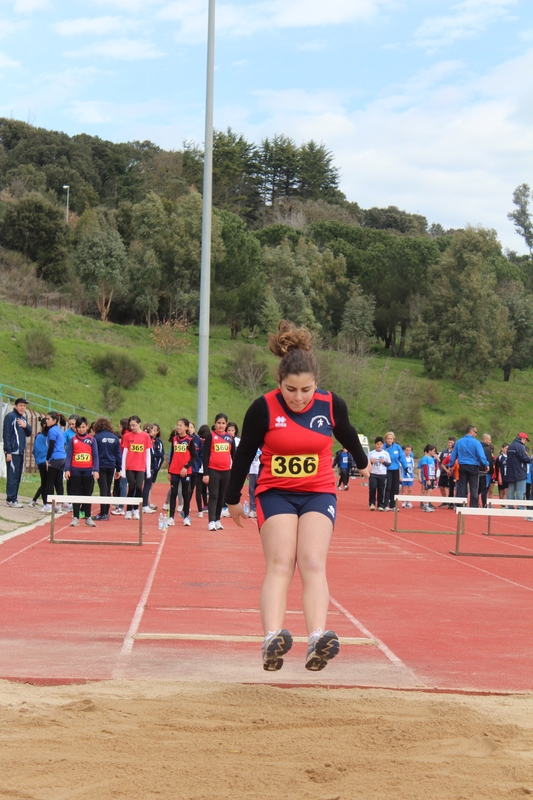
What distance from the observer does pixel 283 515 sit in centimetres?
467

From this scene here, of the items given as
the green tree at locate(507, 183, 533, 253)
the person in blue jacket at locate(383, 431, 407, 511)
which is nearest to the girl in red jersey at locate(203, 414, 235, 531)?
the person in blue jacket at locate(383, 431, 407, 511)

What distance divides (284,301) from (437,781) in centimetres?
6194

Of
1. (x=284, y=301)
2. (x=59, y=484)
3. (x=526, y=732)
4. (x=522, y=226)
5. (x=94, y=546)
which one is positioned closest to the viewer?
(x=526, y=732)

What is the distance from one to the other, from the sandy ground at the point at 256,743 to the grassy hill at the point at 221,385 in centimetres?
3899

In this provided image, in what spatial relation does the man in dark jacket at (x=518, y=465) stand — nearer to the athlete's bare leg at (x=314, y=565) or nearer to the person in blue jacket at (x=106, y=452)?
the person in blue jacket at (x=106, y=452)

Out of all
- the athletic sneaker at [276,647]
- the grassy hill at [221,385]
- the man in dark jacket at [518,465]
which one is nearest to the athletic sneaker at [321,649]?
the athletic sneaker at [276,647]

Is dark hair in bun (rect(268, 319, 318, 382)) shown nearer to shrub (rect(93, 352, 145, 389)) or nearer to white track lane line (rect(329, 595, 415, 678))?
white track lane line (rect(329, 595, 415, 678))

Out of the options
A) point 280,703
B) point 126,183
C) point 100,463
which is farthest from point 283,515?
point 126,183

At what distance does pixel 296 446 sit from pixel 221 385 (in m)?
49.4

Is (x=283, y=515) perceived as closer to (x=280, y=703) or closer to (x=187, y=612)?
(x=280, y=703)

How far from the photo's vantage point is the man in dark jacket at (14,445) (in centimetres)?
1617

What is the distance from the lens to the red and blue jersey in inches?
185

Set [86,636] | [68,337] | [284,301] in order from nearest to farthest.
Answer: [86,636] → [68,337] → [284,301]

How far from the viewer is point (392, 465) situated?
2055cm
